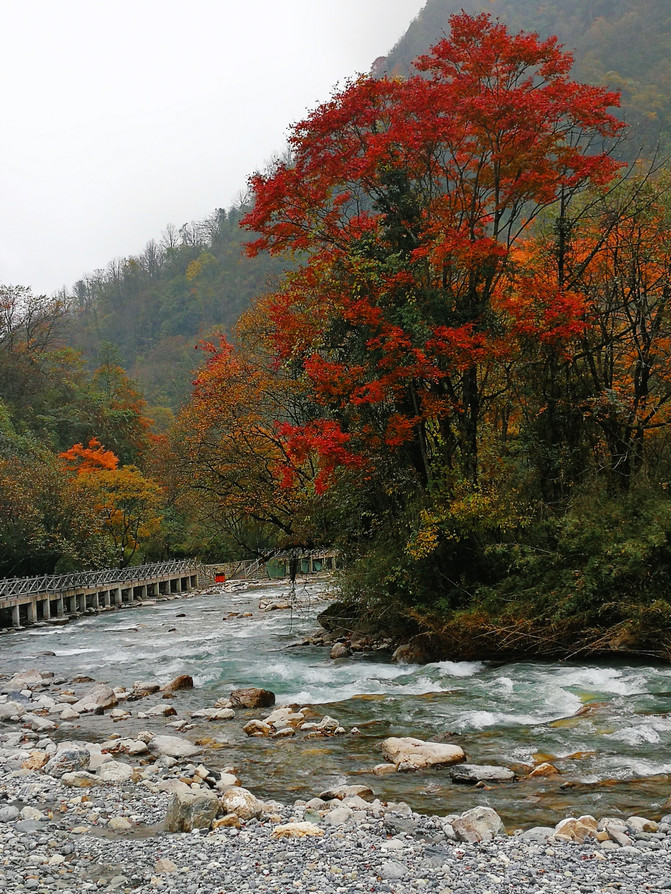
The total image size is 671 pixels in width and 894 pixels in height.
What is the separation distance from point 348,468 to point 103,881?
35.8ft

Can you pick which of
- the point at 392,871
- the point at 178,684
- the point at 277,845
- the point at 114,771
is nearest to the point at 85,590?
the point at 178,684

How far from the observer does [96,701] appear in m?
12.5

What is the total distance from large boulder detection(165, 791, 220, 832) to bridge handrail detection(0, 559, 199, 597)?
73.7 ft

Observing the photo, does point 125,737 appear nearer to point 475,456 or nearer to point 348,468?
point 348,468

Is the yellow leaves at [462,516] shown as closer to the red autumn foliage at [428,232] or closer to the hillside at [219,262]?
the red autumn foliage at [428,232]

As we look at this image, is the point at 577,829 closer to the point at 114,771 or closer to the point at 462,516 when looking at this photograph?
the point at 114,771

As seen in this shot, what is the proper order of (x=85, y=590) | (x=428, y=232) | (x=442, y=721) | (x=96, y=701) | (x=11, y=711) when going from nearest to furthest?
(x=442, y=721)
(x=11, y=711)
(x=96, y=701)
(x=428, y=232)
(x=85, y=590)

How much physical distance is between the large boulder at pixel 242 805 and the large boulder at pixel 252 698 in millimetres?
4915

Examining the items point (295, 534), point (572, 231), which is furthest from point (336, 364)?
point (572, 231)

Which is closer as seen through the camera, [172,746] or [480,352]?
[172,746]

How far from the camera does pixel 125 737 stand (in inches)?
403

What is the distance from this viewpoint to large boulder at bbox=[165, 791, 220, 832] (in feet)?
21.0

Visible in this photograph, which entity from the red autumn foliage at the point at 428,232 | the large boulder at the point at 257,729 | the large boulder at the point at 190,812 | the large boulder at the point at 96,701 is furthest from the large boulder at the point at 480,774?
the red autumn foliage at the point at 428,232

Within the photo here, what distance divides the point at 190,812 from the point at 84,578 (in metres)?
28.4
